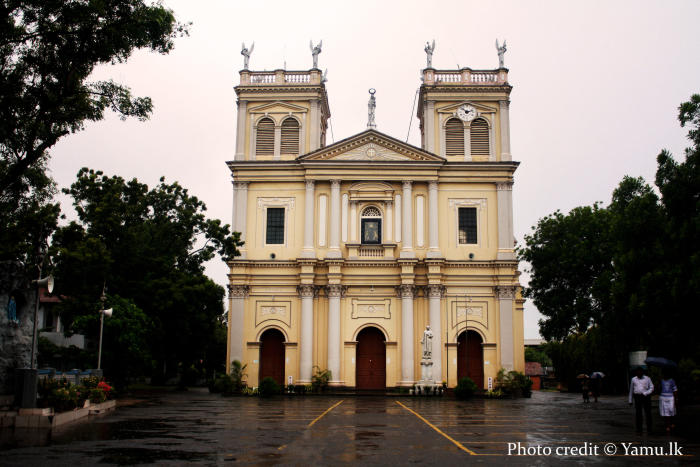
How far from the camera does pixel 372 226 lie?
4134cm

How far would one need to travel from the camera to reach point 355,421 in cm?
1889

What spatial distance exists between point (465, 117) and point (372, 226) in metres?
9.27

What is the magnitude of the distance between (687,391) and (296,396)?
1916cm

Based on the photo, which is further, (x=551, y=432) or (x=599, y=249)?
(x=599, y=249)

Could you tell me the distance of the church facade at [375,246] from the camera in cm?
3934

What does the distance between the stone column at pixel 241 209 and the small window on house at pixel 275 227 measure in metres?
1.44

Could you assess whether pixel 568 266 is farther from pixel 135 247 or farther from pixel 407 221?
pixel 135 247

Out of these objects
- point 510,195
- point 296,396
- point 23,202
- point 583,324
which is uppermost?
point 510,195

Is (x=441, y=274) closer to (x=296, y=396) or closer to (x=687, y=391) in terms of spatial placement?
(x=296, y=396)

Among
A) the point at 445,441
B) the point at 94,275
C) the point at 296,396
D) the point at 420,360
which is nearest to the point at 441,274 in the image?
the point at 420,360

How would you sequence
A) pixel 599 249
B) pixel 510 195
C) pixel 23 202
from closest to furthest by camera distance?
1. pixel 23 202
2. pixel 510 195
3. pixel 599 249

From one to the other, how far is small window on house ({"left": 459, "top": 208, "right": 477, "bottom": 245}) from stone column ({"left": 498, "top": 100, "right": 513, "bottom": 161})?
4.02 meters

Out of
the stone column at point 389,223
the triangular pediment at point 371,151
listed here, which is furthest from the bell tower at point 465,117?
the stone column at point 389,223

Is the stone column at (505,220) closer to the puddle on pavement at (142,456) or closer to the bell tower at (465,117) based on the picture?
the bell tower at (465,117)
